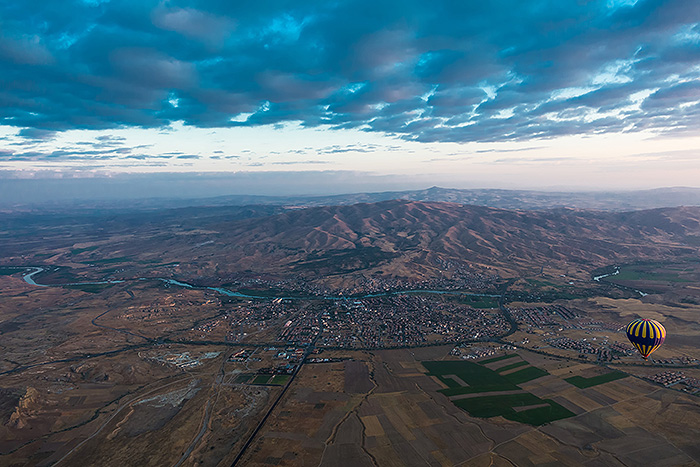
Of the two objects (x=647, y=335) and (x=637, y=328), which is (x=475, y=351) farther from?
(x=647, y=335)

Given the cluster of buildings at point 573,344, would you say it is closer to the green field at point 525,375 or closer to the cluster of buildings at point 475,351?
the cluster of buildings at point 475,351

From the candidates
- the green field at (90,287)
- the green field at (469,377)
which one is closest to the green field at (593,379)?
the green field at (469,377)

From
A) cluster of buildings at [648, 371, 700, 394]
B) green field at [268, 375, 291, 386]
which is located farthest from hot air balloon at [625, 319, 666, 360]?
green field at [268, 375, 291, 386]

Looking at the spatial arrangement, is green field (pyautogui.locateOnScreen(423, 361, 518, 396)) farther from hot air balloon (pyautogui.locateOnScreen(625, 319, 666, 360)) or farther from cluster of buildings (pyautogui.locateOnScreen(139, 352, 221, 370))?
cluster of buildings (pyautogui.locateOnScreen(139, 352, 221, 370))

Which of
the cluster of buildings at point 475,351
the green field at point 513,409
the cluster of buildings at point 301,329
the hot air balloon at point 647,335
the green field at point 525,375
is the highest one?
the hot air balloon at point 647,335

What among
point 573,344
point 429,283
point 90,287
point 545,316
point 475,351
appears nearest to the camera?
point 475,351

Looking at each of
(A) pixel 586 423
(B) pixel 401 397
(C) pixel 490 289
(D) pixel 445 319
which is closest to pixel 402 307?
(D) pixel 445 319

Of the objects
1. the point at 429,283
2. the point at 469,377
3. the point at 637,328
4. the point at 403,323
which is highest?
the point at 637,328

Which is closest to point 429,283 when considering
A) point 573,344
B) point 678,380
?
point 573,344
